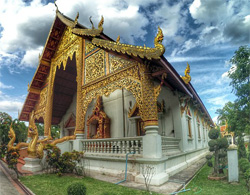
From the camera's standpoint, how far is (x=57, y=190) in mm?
4473

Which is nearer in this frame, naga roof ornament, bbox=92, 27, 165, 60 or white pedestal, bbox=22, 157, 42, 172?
naga roof ornament, bbox=92, 27, 165, 60

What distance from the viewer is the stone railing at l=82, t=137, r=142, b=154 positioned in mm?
5852

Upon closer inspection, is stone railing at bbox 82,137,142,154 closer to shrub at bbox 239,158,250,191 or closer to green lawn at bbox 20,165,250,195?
green lawn at bbox 20,165,250,195

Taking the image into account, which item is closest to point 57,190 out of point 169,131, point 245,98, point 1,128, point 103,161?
point 103,161

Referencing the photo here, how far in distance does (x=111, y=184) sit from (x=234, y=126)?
8339 mm

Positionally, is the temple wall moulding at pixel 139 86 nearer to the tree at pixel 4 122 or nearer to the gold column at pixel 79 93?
the gold column at pixel 79 93

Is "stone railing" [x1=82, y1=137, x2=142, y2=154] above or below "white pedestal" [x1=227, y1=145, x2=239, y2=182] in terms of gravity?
above

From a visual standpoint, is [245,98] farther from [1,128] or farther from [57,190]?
[1,128]

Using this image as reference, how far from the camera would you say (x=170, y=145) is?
674 cm

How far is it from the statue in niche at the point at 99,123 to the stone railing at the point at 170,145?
3.61 metres

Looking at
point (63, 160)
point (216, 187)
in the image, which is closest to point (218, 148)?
point (216, 187)

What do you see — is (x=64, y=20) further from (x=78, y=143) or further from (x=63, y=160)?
(x=63, y=160)

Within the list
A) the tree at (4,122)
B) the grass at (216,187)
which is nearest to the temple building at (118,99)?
the grass at (216,187)

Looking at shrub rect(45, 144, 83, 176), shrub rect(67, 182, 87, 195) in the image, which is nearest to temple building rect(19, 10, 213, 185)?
shrub rect(45, 144, 83, 176)
